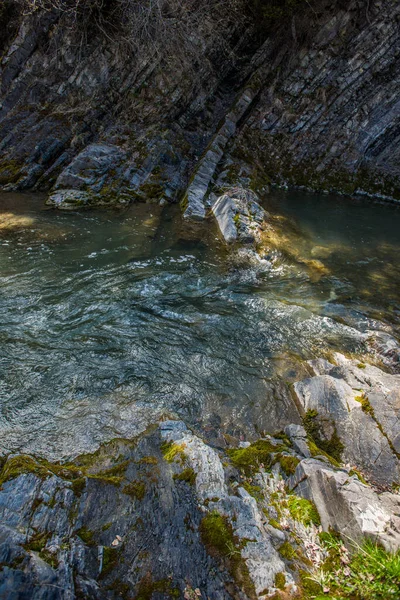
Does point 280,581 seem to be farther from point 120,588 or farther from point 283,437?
point 283,437

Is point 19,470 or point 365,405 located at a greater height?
point 365,405

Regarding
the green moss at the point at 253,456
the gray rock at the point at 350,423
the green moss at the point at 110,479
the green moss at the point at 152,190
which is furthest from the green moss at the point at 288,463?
the green moss at the point at 152,190

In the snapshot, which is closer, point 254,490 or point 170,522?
point 170,522

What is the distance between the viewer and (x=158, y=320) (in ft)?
29.7

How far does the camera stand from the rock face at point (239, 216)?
13672mm

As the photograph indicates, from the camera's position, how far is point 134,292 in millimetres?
10156

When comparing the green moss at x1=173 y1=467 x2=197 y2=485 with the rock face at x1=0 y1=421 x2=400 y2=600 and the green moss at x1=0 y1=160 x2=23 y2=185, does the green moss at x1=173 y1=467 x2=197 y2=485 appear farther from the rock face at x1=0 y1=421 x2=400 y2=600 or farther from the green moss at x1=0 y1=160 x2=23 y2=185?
the green moss at x1=0 y1=160 x2=23 y2=185

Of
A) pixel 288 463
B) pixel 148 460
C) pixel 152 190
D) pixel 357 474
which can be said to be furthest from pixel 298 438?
pixel 152 190

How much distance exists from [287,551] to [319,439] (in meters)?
2.72

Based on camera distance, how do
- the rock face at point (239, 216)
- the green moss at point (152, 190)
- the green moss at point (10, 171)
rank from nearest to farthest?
the rock face at point (239, 216) < the green moss at point (10, 171) < the green moss at point (152, 190)

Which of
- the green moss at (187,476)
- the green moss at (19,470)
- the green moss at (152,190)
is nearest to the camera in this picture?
the green moss at (19,470)

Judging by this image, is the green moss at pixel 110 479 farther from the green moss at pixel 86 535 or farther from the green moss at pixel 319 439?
the green moss at pixel 319 439

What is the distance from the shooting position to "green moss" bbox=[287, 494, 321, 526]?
14.1ft

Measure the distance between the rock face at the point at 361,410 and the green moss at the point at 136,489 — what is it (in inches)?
145
